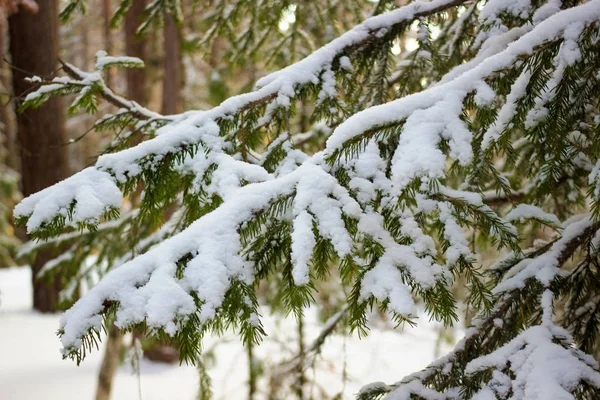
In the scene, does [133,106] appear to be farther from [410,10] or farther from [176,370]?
[176,370]

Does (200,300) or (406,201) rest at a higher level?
(406,201)

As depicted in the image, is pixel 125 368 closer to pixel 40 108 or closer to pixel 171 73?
pixel 40 108

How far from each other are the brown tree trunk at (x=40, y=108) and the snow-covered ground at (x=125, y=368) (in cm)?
129

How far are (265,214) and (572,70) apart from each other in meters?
1.07

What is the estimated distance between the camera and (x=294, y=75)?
178cm

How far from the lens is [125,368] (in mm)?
5070

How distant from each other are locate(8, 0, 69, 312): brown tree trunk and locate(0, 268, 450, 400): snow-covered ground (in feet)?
4.25

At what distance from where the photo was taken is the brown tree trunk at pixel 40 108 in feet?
18.5

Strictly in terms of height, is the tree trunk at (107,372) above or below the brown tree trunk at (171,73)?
below

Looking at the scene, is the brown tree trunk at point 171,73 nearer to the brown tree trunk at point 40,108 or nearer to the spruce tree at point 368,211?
the brown tree trunk at point 40,108

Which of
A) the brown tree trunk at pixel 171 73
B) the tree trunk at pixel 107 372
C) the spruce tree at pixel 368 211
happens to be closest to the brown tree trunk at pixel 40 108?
the tree trunk at pixel 107 372

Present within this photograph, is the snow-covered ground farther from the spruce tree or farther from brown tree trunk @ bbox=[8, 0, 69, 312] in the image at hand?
the spruce tree

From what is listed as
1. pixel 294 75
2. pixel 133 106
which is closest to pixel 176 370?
pixel 133 106

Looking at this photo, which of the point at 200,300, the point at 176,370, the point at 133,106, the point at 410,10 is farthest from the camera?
the point at 176,370
